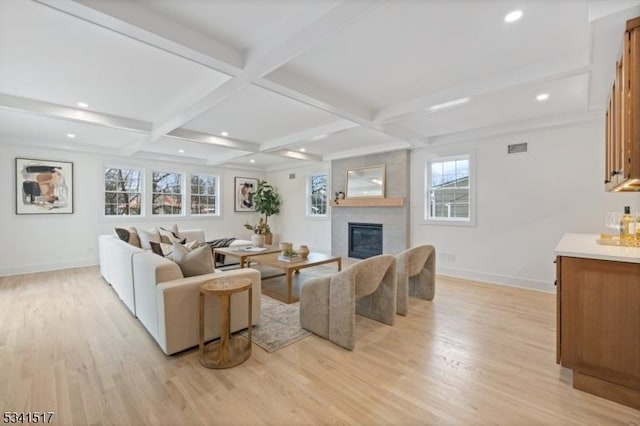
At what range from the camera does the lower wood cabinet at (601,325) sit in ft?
5.79

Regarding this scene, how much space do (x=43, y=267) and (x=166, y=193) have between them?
2719 mm

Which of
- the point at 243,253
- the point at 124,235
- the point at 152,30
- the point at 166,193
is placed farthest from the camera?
the point at 166,193

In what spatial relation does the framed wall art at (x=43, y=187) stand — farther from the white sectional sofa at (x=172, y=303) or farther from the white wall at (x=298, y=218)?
the white wall at (x=298, y=218)

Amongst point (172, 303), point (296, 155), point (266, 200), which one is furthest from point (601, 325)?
point (266, 200)

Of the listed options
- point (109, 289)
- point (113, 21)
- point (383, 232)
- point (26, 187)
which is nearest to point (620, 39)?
point (113, 21)

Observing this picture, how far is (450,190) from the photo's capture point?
17.1 ft

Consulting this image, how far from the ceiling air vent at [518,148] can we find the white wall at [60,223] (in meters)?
7.36

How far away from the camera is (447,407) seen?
Result: 1.77 meters

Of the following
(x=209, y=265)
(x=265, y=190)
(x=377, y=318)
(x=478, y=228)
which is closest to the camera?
(x=209, y=265)

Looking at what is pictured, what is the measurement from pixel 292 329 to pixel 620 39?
351cm

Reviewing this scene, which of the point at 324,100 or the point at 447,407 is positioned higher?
the point at 324,100

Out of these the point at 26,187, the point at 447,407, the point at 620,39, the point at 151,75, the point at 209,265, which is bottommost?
the point at 447,407

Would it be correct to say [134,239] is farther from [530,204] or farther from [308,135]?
[530,204]

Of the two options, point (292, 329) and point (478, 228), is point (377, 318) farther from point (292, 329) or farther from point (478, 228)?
point (478, 228)
